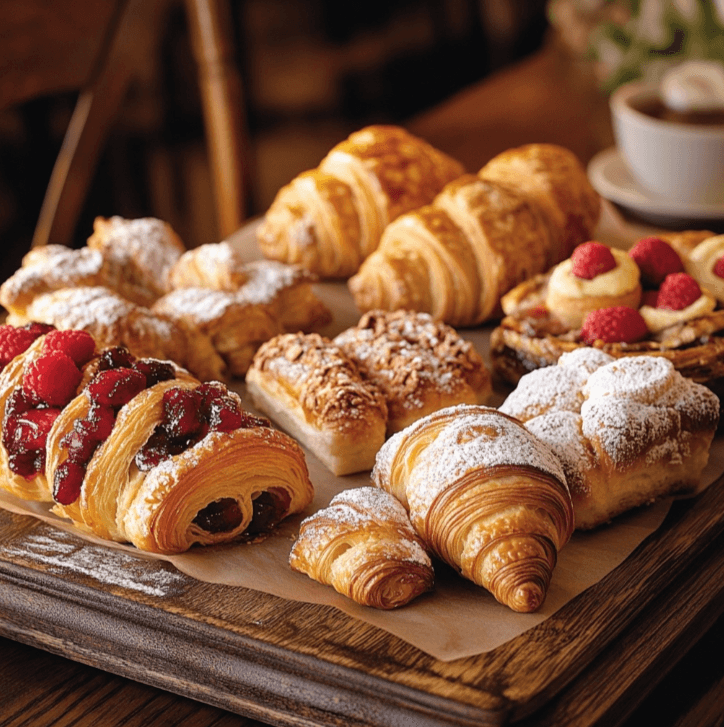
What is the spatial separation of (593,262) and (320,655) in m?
0.86

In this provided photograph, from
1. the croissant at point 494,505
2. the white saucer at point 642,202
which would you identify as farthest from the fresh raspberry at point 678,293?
the white saucer at point 642,202

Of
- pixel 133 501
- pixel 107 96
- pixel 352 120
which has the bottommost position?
pixel 352 120

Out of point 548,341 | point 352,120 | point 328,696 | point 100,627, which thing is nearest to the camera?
point 328,696

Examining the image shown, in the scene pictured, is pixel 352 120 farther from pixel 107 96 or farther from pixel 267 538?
pixel 267 538

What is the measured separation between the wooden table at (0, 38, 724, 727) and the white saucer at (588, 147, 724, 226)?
1.22m

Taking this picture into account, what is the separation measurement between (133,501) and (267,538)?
0.19 m

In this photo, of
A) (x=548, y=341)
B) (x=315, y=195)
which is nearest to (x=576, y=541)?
(x=548, y=341)

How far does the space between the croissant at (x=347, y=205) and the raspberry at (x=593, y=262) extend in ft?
1.99

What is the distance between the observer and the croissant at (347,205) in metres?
2.21

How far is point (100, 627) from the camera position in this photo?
49.1 inches

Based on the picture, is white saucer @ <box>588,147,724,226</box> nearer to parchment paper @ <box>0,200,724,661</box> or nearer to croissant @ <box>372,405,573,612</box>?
parchment paper @ <box>0,200,724,661</box>

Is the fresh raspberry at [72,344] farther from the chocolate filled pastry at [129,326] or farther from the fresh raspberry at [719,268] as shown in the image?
the fresh raspberry at [719,268]

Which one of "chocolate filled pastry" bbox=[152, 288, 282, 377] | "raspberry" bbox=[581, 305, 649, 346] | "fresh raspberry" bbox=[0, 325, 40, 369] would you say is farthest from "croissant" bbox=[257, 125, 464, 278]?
"fresh raspberry" bbox=[0, 325, 40, 369]

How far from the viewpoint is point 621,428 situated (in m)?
1.35
